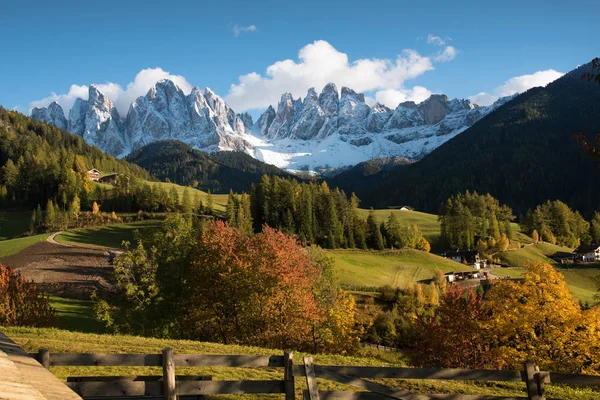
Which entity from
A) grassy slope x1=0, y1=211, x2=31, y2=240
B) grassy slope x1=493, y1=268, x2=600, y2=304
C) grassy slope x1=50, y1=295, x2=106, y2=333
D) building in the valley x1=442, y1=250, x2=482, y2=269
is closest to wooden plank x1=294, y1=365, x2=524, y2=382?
grassy slope x1=50, y1=295, x2=106, y2=333

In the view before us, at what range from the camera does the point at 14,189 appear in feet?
452

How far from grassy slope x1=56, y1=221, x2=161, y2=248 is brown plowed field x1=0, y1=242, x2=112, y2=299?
8.33m

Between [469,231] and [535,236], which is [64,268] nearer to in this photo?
[469,231]

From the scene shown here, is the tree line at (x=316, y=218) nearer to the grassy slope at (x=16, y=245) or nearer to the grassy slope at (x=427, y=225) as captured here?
the grassy slope at (x=427, y=225)

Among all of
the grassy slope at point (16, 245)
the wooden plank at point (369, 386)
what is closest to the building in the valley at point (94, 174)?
the grassy slope at point (16, 245)

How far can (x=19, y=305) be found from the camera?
30547mm

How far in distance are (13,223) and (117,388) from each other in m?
125

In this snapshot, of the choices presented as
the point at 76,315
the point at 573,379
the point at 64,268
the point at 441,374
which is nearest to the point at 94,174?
the point at 64,268

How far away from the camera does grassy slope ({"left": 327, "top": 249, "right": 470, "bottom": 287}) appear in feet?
253

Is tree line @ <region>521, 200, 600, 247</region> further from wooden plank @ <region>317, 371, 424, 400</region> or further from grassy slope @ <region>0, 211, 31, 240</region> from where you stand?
grassy slope @ <region>0, 211, 31, 240</region>

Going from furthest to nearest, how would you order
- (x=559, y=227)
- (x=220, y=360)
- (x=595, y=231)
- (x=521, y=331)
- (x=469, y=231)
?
(x=559, y=227) < (x=595, y=231) < (x=469, y=231) < (x=521, y=331) < (x=220, y=360)

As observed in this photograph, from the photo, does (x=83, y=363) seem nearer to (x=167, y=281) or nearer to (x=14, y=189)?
(x=167, y=281)

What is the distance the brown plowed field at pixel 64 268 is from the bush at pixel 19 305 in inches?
737

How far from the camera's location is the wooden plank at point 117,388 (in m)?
8.30
